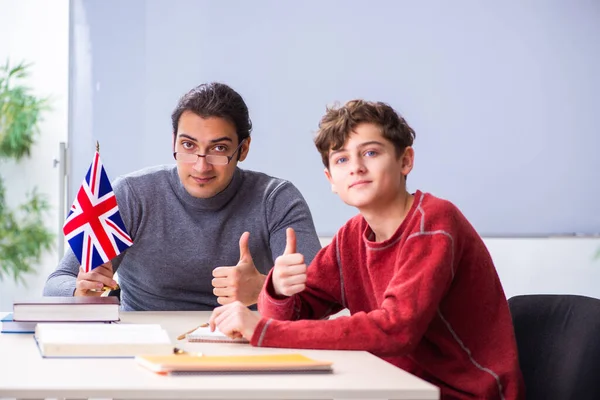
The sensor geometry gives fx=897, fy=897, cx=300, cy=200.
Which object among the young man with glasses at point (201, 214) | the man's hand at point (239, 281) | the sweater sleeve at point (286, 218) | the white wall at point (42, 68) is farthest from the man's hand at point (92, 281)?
the white wall at point (42, 68)

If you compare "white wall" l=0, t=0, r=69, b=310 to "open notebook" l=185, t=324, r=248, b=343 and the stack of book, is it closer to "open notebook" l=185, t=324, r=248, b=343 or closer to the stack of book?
the stack of book

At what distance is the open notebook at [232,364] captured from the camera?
1418mm

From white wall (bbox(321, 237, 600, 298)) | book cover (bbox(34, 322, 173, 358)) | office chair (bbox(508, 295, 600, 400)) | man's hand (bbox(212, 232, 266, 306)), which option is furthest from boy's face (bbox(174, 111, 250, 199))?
white wall (bbox(321, 237, 600, 298))

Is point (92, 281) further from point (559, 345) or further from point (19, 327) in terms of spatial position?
point (559, 345)

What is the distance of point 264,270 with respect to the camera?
281 centimetres

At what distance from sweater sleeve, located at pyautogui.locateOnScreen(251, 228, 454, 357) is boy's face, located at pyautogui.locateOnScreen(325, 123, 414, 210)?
254mm

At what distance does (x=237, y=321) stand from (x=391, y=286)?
0.31m

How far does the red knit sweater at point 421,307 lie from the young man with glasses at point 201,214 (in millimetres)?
561

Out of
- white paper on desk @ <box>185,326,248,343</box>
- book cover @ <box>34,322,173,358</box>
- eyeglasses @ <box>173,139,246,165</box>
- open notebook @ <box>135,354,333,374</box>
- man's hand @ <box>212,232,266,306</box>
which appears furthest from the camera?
eyeglasses @ <box>173,139,246,165</box>

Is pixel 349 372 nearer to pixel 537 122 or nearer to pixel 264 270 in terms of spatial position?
pixel 264 270

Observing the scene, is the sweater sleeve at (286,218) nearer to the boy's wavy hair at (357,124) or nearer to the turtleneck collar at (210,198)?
the turtleneck collar at (210,198)

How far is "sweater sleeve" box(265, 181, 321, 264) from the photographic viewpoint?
8.80 feet

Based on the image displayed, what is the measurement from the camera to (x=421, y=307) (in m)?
1.73

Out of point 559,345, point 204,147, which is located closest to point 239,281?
point 204,147
